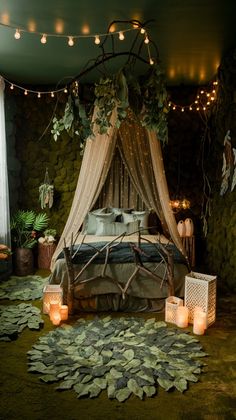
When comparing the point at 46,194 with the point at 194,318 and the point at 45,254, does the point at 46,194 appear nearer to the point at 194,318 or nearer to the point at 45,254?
the point at 45,254

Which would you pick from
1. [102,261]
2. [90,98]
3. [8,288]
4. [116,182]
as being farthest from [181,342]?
[90,98]

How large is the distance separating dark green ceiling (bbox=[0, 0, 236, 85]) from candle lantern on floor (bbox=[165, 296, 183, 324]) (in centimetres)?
271

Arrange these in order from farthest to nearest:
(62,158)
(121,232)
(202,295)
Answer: (62,158) < (121,232) < (202,295)

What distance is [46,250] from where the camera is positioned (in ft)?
17.6

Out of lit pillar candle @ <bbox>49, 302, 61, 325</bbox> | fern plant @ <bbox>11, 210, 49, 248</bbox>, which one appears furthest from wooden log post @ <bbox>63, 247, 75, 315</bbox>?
fern plant @ <bbox>11, 210, 49, 248</bbox>

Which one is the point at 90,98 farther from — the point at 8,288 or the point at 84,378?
the point at 84,378

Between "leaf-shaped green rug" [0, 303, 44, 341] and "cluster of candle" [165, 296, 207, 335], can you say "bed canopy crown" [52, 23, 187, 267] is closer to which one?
"leaf-shaped green rug" [0, 303, 44, 341]

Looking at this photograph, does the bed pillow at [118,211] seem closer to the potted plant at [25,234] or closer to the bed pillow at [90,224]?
the bed pillow at [90,224]

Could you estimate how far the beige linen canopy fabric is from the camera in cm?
454

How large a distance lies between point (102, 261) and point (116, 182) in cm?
187

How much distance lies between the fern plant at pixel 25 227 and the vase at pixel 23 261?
133 mm

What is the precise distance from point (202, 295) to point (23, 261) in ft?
9.28

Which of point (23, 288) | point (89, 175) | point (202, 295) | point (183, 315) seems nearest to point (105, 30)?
point (89, 175)

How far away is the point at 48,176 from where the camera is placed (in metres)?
5.65
